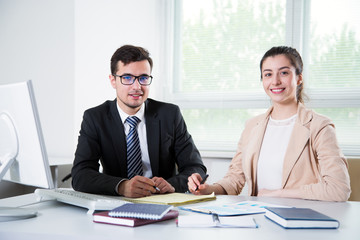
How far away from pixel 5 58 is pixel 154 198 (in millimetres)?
2944

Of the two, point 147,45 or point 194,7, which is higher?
point 194,7

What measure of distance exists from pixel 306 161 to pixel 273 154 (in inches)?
6.8

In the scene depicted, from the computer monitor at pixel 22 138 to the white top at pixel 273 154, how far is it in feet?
3.75

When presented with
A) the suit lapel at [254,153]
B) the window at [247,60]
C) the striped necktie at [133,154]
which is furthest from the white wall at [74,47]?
the suit lapel at [254,153]

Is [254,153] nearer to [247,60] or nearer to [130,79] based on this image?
[130,79]

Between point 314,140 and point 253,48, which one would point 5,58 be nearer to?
point 253,48

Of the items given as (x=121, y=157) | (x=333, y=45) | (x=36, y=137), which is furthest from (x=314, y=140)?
(x=333, y=45)

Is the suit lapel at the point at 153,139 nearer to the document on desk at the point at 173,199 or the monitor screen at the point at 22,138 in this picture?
the document on desk at the point at 173,199

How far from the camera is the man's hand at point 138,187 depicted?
4.97 feet

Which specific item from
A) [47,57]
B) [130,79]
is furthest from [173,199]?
[47,57]

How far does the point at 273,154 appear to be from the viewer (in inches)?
75.5

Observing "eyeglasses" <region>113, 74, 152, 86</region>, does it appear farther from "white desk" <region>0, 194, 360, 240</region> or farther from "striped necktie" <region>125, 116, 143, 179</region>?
"white desk" <region>0, 194, 360, 240</region>

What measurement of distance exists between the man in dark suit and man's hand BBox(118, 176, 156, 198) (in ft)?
1.00

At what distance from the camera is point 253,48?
324 centimetres
